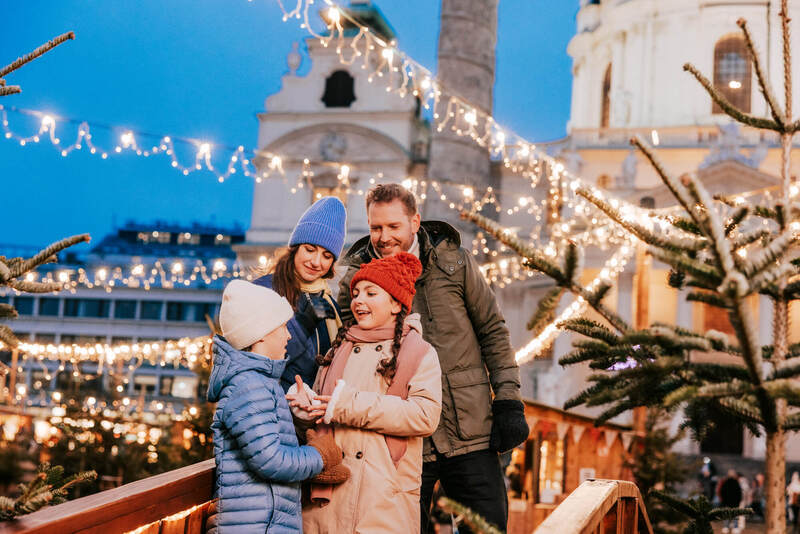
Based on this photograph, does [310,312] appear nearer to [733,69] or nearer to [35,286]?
[35,286]

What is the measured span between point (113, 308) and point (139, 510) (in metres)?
43.3

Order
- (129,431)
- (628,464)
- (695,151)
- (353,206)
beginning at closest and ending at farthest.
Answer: (628,464) < (129,431) < (695,151) < (353,206)

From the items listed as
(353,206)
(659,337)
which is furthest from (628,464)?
(353,206)

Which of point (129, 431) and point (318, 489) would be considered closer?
point (318, 489)

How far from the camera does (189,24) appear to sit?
13312 centimetres

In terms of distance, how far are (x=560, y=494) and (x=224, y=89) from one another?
440 ft

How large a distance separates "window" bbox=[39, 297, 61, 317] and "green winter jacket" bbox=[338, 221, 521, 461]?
4355 centimetres

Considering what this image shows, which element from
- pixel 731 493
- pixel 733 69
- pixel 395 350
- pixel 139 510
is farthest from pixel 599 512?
pixel 733 69

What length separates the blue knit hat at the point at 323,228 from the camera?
3.69 metres

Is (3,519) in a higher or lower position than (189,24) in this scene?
lower

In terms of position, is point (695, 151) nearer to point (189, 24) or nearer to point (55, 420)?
point (55, 420)

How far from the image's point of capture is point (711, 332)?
2.13 m

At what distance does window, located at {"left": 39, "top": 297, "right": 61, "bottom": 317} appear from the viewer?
143 ft

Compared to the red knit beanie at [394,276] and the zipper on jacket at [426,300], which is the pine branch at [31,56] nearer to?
the red knit beanie at [394,276]
